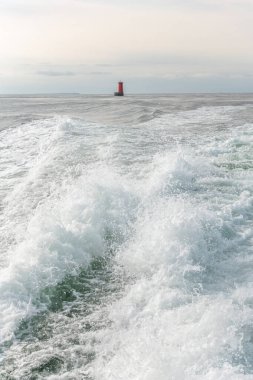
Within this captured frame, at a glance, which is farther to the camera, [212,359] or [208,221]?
[208,221]

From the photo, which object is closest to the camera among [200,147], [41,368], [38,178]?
[41,368]

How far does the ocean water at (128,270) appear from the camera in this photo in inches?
161

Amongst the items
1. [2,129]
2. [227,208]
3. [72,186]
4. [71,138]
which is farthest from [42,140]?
[227,208]

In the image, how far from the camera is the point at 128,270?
6141 millimetres

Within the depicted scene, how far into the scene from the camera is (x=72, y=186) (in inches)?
374

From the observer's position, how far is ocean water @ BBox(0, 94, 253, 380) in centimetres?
410

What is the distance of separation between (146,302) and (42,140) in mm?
12981

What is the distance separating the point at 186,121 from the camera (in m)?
23.0

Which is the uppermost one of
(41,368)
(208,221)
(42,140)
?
(42,140)

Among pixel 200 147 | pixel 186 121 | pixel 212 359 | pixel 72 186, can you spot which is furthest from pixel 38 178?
pixel 186 121

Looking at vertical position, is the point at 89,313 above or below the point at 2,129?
below

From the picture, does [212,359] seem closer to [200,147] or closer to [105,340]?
[105,340]

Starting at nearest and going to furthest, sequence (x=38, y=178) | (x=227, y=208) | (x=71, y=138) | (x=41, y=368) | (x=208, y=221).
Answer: (x=41, y=368), (x=208, y=221), (x=227, y=208), (x=38, y=178), (x=71, y=138)

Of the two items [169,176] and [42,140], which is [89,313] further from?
[42,140]
